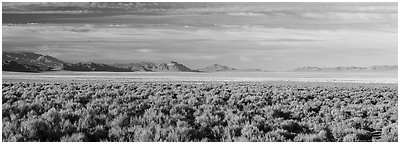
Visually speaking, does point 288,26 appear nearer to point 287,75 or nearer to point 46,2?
point 287,75

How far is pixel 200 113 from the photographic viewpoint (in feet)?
28.6

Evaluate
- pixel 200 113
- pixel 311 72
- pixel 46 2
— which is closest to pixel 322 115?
pixel 311 72

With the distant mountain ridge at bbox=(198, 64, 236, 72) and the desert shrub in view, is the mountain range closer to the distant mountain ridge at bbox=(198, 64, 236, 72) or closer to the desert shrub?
the distant mountain ridge at bbox=(198, 64, 236, 72)

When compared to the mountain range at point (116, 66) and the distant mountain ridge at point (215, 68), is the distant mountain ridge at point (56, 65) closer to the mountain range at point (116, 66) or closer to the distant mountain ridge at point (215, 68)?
the mountain range at point (116, 66)

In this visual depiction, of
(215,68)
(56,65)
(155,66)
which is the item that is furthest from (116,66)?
(215,68)

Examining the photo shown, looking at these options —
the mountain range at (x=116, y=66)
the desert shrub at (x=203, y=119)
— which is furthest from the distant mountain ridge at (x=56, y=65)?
Result: the desert shrub at (x=203, y=119)

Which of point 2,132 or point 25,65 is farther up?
point 25,65

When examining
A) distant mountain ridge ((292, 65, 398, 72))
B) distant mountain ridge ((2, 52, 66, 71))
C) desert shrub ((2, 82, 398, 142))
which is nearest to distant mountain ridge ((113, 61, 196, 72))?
desert shrub ((2, 82, 398, 142))

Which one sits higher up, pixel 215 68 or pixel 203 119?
pixel 215 68

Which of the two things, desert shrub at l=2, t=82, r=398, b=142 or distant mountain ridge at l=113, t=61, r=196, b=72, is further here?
distant mountain ridge at l=113, t=61, r=196, b=72

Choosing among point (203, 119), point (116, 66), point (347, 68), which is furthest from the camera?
point (347, 68)

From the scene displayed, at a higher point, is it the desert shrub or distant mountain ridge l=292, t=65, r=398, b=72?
distant mountain ridge l=292, t=65, r=398, b=72

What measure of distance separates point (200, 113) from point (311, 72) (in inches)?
93.0

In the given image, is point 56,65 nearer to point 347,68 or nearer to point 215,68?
point 215,68
